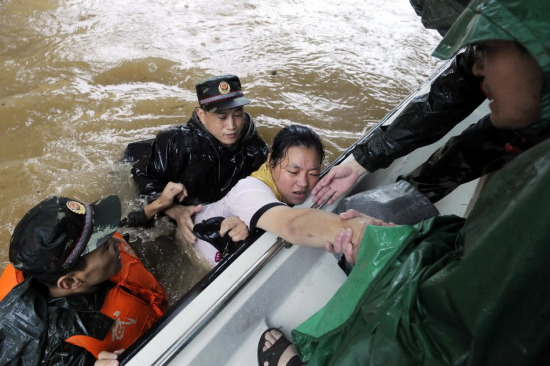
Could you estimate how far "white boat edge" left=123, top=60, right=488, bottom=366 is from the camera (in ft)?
4.12

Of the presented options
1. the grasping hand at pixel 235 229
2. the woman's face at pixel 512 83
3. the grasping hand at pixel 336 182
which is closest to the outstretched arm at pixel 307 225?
the grasping hand at pixel 235 229

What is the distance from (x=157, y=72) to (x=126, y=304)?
3112mm

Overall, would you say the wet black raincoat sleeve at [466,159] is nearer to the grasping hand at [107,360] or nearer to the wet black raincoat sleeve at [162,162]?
the wet black raincoat sleeve at [162,162]

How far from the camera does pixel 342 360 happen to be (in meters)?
0.88

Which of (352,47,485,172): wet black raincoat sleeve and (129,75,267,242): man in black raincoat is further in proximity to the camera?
(129,75,267,242): man in black raincoat

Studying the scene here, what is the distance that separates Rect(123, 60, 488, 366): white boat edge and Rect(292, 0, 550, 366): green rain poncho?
46 cm

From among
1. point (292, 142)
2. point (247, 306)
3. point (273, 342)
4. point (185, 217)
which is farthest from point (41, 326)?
point (292, 142)

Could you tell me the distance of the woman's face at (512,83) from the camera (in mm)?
854

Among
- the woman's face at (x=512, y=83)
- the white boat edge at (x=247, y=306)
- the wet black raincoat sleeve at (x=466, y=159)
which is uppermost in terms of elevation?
the woman's face at (x=512, y=83)

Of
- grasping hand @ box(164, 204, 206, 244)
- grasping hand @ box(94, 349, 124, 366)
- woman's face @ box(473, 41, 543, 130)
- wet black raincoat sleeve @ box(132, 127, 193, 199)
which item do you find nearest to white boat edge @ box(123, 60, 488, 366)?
grasping hand @ box(94, 349, 124, 366)

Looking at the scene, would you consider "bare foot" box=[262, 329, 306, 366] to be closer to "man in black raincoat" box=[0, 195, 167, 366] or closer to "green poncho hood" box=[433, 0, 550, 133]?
"man in black raincoat" box=[0, 195, 167, 366]

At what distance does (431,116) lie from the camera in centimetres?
176

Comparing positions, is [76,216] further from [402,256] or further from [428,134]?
[428,134]

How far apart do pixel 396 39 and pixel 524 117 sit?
4.60 m
